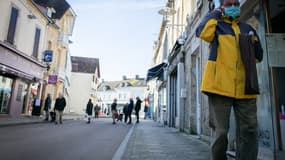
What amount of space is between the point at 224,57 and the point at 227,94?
37 centimetres

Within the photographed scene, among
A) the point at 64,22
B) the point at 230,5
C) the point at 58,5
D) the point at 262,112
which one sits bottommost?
the point at 262,112

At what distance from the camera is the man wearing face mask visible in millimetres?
2277

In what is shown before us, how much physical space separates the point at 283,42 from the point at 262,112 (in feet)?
3.97

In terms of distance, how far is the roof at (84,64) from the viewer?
1860 inches

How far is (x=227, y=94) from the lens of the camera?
227 centimetres

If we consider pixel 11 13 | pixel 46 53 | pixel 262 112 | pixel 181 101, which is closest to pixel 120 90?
pixel 46 53

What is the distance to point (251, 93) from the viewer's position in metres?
2.26

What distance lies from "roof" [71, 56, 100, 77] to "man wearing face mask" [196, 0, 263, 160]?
45996 mm

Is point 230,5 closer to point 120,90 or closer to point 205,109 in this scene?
point 205,109

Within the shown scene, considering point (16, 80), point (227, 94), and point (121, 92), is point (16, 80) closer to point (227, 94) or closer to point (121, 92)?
point (227, 94)

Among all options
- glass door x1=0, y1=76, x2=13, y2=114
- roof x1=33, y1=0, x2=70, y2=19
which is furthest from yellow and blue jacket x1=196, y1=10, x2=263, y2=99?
roof x1=33, y1=0, x2=70, y2=19

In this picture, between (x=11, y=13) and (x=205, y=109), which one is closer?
(x=205, y=109)

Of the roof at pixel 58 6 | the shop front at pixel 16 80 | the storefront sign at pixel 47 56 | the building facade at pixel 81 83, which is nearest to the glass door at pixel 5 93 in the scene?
the shop front at pixel 16 80

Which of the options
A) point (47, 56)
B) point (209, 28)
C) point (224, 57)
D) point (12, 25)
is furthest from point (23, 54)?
point (224, 57)
